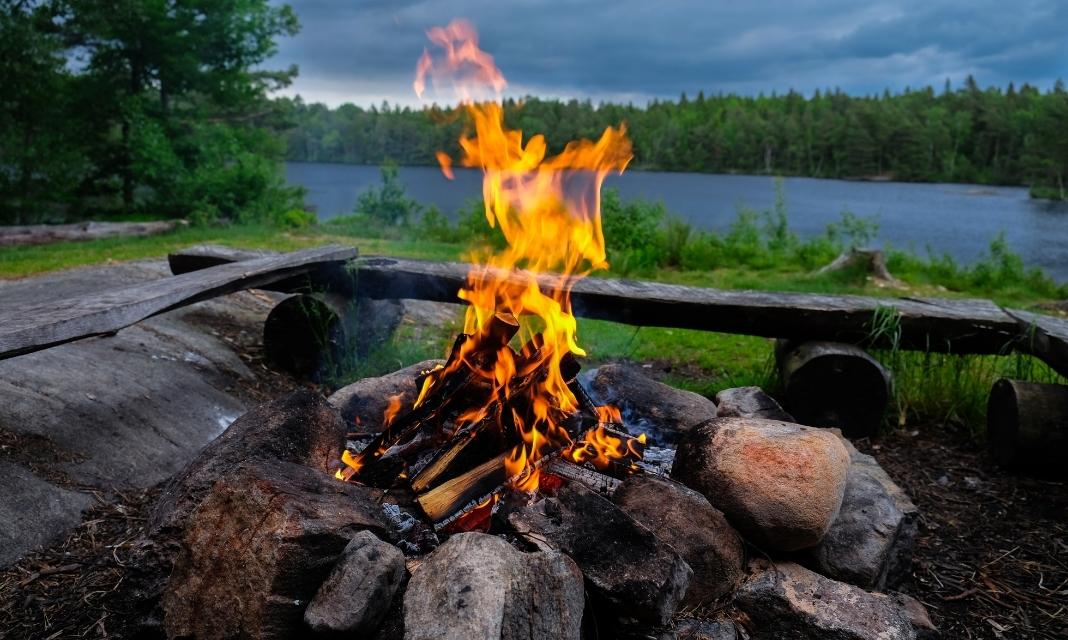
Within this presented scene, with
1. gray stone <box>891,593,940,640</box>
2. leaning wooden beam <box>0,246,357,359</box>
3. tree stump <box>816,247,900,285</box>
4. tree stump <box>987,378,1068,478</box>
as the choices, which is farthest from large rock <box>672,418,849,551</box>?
tree stump <box>816,247,900,285</box>

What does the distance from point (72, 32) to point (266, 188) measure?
5.53 meters

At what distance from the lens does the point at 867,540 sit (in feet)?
11.9

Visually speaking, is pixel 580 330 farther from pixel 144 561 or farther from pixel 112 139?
pixel 112 139

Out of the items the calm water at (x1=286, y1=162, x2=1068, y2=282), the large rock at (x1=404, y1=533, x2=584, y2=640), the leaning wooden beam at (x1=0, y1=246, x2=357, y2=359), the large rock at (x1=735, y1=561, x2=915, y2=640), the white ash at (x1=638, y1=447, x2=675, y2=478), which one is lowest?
the calm water at (x1=286, y1=162, x2=1068, y2=282)

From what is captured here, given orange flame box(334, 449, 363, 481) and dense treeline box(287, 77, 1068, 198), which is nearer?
orange flame box(334, 449, 363, 481)

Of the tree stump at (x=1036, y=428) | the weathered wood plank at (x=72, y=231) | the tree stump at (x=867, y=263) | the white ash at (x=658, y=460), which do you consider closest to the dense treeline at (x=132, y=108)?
the weathered wood plank at (x=72, y=231)

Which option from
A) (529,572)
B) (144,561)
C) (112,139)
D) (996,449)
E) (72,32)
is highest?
(72,32)

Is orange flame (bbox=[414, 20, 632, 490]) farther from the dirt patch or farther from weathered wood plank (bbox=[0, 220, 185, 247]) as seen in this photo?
weathered wood plank (bbox=[0, 220, 185, 247])

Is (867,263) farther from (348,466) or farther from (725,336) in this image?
(348,466)

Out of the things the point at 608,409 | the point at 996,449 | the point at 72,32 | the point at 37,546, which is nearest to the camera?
the point at 37,546

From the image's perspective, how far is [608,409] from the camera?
15.1 feet

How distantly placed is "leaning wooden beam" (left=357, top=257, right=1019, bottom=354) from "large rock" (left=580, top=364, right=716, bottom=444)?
0.95 metres

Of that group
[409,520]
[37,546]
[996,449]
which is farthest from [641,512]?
[996,449]

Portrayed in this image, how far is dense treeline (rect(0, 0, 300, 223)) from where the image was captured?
15.8m
